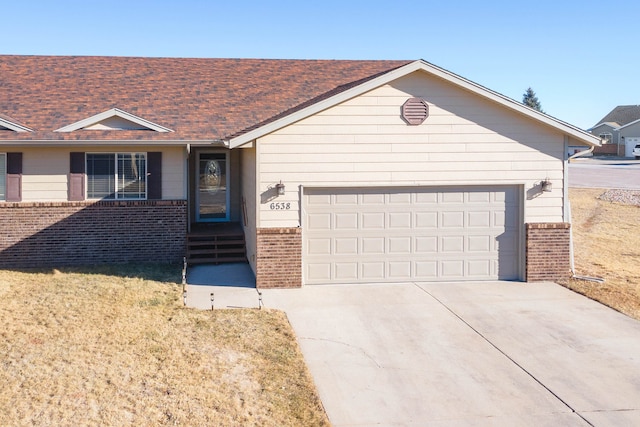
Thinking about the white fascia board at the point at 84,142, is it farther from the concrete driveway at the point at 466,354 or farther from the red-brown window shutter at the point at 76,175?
the concrete driveway at the point at 466,354

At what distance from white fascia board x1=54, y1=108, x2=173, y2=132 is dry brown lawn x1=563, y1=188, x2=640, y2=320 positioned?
10128 millimetres

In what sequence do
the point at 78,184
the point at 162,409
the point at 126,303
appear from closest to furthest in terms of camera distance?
1. the point at 162,409
2. the point at 126,303
3. the point at 78,184

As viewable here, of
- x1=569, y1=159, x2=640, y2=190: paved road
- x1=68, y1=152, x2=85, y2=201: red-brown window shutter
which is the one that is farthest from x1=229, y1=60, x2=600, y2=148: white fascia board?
x1=569, y1=159, x2=640, y2=190: paved road

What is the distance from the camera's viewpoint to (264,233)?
38.3 feet

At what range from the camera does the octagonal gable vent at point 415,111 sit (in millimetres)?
11859

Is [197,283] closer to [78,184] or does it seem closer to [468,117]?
[78,184]

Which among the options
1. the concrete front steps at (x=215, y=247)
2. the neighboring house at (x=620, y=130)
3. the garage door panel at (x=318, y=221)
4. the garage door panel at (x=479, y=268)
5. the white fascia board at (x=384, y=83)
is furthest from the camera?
the neighboring house at (x=620, y=130)

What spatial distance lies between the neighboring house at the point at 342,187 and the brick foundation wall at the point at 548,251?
0.03 metres

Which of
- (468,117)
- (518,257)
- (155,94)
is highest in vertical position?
(155,94)

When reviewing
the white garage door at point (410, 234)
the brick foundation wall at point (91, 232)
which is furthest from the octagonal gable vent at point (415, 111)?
the brick foundation wall at point (91, 232)

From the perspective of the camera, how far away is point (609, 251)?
16141mm

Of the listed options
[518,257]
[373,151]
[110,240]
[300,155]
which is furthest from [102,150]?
[518,257]

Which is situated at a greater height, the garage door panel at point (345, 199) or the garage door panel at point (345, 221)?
the garage door panel at point (345, 199)

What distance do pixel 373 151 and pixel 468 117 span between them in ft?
6.92
